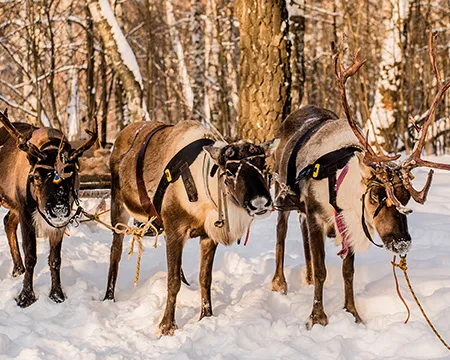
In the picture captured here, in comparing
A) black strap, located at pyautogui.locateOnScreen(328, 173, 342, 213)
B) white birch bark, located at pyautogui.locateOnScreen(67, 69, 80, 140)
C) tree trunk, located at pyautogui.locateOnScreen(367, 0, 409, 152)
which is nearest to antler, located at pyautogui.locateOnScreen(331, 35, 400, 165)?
black strap, located at pyautogui.locateOnScreen(328, 173, 342, 213)

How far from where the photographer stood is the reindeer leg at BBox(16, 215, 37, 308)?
525 cm

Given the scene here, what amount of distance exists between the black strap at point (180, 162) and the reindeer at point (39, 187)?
79cm

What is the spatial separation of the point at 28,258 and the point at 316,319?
2557 mm

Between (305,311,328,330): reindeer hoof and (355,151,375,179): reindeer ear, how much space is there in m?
1.15

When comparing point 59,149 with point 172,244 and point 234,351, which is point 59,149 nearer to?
point 172,244

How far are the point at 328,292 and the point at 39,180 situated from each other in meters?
2.60

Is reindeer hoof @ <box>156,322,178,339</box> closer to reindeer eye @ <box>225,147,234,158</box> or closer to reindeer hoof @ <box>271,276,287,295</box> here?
reindeer hoof @ <box>271,276,287,295</box>

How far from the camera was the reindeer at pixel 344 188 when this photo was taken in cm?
404

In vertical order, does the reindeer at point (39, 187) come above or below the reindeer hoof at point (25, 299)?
above

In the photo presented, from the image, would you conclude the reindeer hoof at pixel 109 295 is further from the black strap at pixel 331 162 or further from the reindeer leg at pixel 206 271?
the black strap at pixel 331 162

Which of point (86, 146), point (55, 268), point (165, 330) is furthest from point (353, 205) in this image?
point (55, 268)

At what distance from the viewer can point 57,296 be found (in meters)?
5.31

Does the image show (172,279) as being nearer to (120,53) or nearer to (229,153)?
(229,153)

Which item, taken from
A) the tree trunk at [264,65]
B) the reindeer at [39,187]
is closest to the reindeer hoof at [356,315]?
the reindeer at [39,187]
